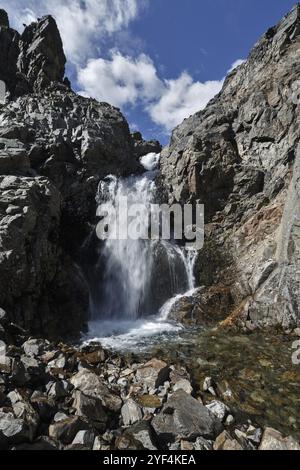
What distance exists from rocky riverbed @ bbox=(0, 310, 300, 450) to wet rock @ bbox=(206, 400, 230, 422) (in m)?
0.03

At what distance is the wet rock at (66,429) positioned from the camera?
7.67m

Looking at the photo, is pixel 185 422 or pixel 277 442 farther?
pixel 185 422

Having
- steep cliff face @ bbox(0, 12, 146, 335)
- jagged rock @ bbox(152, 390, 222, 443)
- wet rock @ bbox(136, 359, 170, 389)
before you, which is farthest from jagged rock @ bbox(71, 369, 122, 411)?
steep cliff face @ bbox(0, 12, 146, 335)

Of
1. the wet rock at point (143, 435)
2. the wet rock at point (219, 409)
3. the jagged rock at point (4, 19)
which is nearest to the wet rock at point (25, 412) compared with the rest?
the wet rock at point (143, 435)

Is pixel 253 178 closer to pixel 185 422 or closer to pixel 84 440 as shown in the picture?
pixel 185 422

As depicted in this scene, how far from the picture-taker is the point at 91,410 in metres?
8.87

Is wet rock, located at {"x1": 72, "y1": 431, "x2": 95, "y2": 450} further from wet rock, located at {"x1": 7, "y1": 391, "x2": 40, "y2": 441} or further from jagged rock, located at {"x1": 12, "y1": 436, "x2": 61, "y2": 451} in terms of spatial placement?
wet rock, located at {"x1": 7, "y1": 391, "x2": 40, "y2": 441}

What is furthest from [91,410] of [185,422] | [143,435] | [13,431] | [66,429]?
[185,422]

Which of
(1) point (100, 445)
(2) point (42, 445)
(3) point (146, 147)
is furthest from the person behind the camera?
(3) point (146, 147)

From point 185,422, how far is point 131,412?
1644 mm

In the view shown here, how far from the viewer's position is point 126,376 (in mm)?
12086
